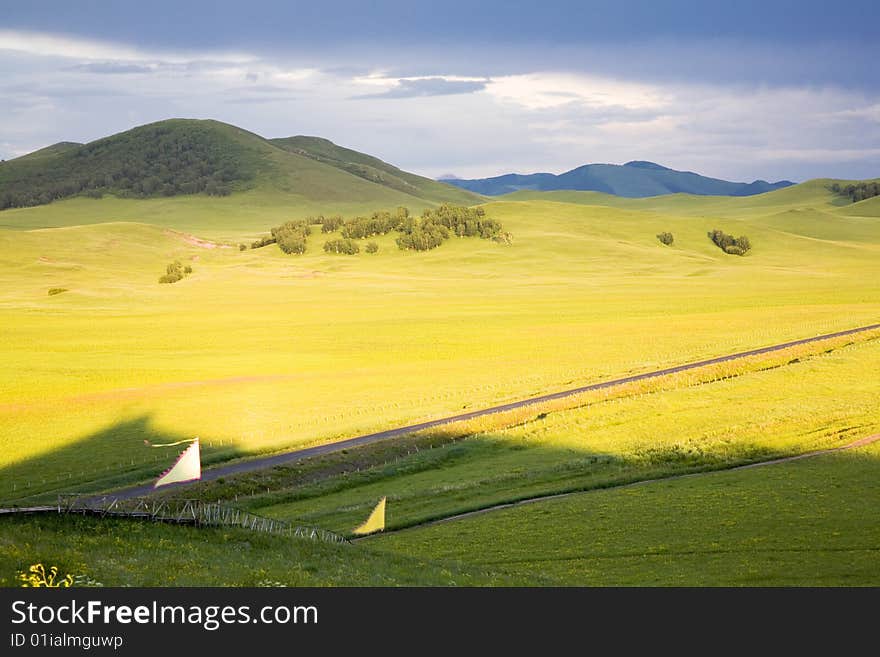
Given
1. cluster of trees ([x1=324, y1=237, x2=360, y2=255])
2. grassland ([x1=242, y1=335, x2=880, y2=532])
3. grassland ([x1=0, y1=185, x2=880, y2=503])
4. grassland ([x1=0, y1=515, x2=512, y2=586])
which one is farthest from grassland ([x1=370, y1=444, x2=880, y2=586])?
cluster of trees ([x1=324, y1=237, x2=360, y2=255])

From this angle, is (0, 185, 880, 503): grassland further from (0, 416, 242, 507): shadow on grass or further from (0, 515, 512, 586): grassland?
(0, 515, 512, 586): grassland

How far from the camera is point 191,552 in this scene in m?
24.0

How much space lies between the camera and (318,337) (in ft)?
295

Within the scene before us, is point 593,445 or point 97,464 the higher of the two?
point 593,445

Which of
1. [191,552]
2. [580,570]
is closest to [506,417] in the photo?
[580,570]

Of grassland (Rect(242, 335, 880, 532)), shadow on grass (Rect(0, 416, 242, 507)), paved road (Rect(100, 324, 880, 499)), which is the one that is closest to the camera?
grassland (Rect(242, 335, 880, 532))

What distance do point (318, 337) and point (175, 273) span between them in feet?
258

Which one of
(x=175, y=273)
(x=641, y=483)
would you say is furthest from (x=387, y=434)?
(x=175, y=273)

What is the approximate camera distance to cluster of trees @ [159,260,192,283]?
15762cm

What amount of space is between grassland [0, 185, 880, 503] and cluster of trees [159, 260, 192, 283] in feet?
8.52

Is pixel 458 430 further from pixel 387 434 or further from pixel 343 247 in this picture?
pixel 343 247
